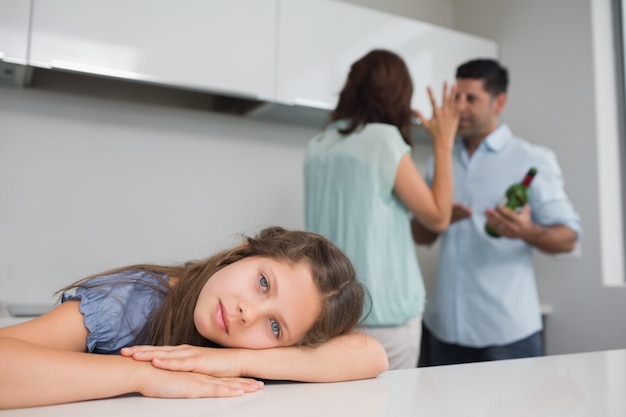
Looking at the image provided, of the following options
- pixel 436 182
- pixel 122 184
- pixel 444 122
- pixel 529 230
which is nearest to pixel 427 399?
pixel 436 182

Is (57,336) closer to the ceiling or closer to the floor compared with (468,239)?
closer to the floor

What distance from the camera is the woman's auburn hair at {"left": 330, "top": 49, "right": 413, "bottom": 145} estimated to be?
1.43 meters

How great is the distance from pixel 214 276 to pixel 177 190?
1.39 m

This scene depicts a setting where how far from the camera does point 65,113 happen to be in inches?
A: 75.8

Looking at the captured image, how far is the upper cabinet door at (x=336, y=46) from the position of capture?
2.01 metres

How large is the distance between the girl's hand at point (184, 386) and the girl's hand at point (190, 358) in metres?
0.02

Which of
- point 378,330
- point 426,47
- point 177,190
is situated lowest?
point 378,330

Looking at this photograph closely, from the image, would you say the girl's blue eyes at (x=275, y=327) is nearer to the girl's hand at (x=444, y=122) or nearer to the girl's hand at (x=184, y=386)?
the girl's hand at (x=184, y=386)

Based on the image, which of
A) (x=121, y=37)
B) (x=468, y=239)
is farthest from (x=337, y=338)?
(x=121, y=37)

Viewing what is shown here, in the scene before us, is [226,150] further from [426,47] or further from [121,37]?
[426,47]

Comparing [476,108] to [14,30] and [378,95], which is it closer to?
[378,95]

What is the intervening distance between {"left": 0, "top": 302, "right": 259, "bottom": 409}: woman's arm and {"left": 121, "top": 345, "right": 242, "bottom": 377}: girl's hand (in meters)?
0.02

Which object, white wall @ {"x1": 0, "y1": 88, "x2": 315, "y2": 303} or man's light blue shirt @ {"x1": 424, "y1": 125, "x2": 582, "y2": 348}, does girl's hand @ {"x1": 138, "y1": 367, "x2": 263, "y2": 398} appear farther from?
white wall @ {"x1": 0, "y1": 88, "x2": 315, "y2": 303}

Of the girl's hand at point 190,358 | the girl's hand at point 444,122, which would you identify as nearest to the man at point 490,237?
the girl's hand at point 444,122
